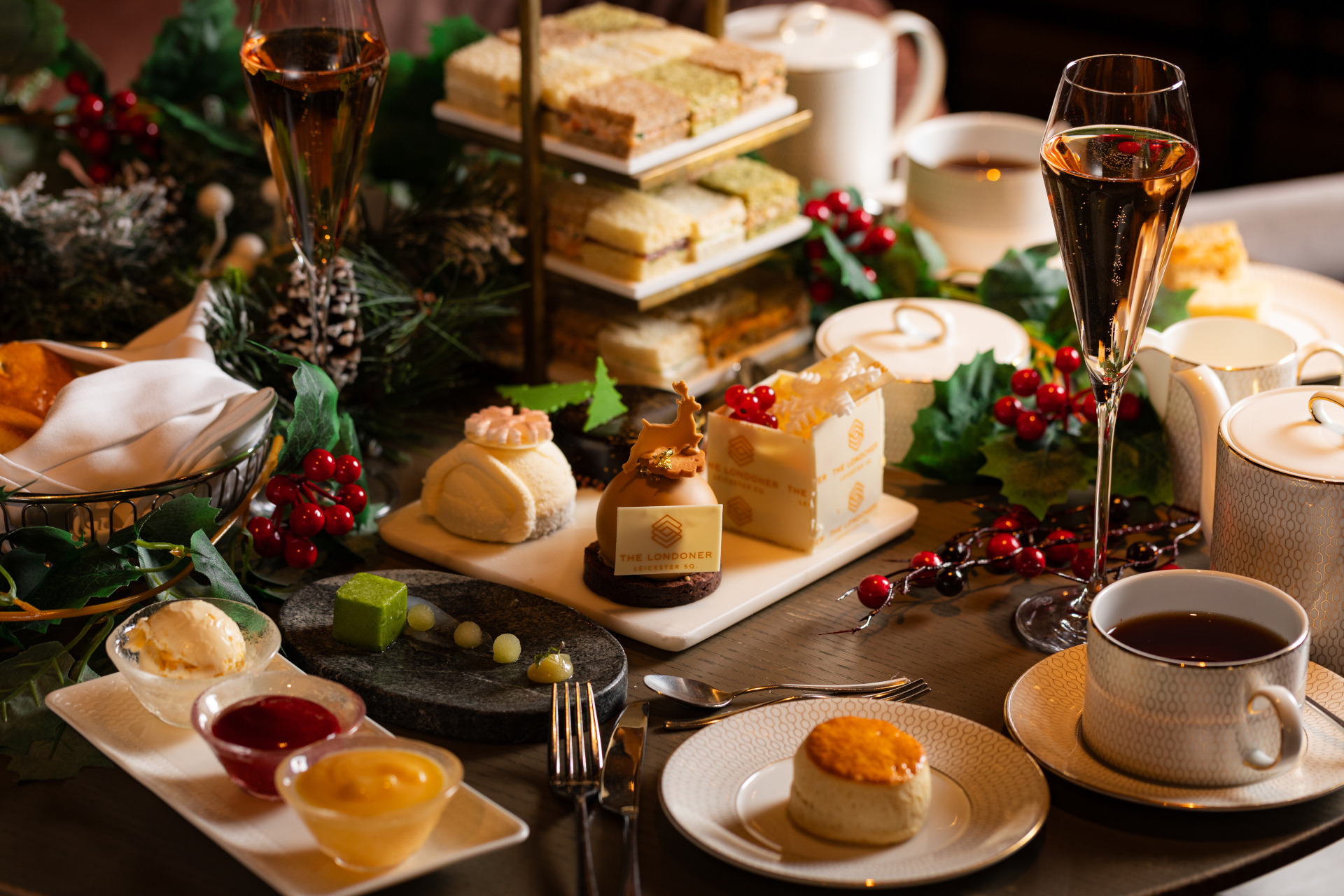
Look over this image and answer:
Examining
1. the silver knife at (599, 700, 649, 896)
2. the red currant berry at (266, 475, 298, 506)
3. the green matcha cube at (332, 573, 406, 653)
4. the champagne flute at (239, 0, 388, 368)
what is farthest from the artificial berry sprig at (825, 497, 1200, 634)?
the champagne flute at (239, 0, 388, 368)

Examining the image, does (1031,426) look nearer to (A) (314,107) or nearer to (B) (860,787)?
(B) (860,787)

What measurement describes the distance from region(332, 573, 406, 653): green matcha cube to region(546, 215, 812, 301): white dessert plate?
48 centimetres

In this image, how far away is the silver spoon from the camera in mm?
934

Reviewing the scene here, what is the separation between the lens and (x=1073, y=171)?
2.93 ft

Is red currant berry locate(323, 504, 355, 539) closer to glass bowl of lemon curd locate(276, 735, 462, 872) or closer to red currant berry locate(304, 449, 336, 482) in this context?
red currant berry locate(304, 449, 336, 482)

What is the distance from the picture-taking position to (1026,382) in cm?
123

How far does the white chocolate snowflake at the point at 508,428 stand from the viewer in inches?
43.4

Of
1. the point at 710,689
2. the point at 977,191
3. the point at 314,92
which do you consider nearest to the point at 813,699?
the point at 710,689

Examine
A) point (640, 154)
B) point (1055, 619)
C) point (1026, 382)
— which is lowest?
point (1055, 619)

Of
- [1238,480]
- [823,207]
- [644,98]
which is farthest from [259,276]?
[1238,480]

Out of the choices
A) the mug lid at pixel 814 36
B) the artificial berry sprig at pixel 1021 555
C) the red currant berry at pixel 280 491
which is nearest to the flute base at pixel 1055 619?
the artificial berry sprig at pixel 1021 555

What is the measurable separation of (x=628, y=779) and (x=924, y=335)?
66 centimetres

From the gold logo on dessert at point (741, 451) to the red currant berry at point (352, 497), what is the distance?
12.1 inches

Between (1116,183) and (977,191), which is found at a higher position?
(1116,183)
